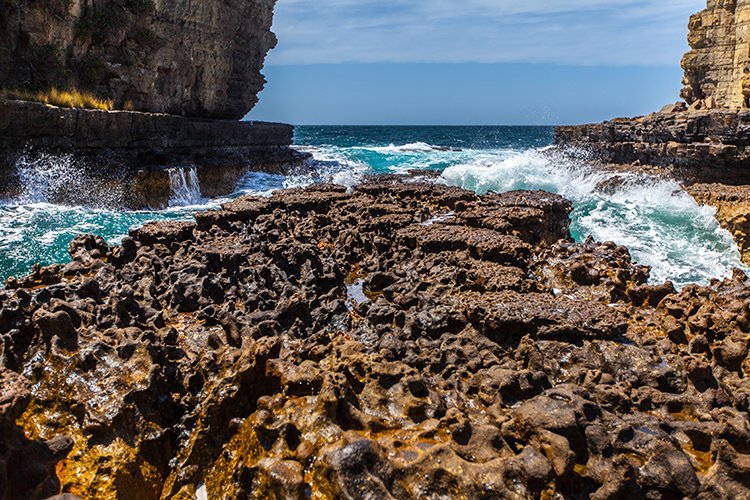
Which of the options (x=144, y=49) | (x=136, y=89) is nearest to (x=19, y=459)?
(x=136, y=89)

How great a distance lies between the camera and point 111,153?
1569cm

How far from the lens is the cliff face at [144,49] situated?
16312 millimetres

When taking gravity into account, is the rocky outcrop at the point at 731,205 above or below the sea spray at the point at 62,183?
below

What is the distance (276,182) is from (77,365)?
20.3m

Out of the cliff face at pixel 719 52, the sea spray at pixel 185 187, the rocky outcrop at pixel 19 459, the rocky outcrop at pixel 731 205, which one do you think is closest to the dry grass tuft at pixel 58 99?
the sea spray at pixel 185 187

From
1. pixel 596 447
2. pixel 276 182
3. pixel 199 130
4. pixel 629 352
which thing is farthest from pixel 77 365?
pixel 276 182

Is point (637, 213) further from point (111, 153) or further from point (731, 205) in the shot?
point (111, 153)

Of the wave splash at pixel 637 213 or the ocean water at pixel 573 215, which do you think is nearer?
the ocean water at pixel 573 215

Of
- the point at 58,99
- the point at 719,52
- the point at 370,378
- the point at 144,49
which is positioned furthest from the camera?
the point at 719,52

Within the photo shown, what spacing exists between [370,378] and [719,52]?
100 ft

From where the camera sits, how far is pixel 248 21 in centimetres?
2784

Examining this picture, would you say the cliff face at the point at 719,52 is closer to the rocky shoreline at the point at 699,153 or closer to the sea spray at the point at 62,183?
the rocky shoreline at the point at 699,153

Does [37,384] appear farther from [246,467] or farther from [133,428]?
[246,467]

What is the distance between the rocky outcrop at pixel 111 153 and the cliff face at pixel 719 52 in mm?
22858
